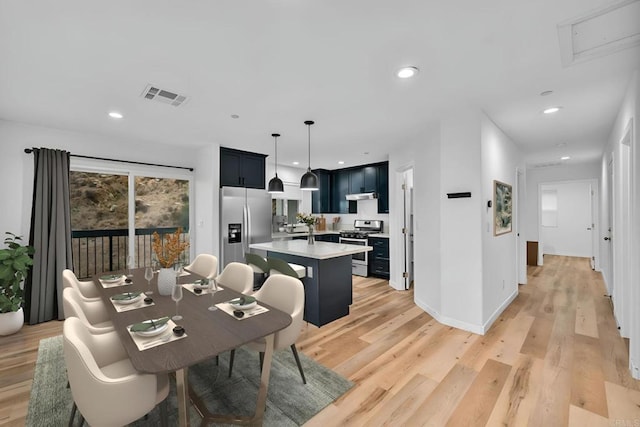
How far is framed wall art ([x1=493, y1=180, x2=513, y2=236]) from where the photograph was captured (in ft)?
11.6

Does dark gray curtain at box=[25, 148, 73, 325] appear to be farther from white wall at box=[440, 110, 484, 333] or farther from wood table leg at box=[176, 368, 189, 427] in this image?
white wall at box=[440, 110, 484, 333]

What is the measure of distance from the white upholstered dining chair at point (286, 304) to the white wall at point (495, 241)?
2.25 meters

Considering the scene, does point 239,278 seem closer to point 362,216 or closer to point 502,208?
point 502,208

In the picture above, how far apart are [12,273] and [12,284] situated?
0.14 m

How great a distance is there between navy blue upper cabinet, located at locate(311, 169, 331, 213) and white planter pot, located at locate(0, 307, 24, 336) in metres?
5.31

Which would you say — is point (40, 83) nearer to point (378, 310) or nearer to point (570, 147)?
point (378, 310)

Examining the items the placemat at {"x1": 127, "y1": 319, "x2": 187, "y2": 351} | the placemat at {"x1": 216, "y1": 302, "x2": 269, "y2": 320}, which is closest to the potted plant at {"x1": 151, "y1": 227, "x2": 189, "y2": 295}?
the placemat at {"x1": 216, "y1": 302, "x2": 269, "y2": 320}

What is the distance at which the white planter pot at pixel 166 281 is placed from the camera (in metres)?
2.27

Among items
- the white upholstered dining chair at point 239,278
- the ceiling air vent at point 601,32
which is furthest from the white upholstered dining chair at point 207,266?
the ceiling air vent at point 601,32

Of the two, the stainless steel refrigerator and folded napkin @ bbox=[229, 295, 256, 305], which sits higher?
the stainless steel refrigerator

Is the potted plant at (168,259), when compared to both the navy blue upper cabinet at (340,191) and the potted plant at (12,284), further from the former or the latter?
the navy blue upper cabinet at (340,191)

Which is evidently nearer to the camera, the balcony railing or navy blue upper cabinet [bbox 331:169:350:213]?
the balcony railing

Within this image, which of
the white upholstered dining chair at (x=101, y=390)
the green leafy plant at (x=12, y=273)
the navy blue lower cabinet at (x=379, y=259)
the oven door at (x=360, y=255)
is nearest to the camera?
the white upholstered dining chair at (x=101, y=390)

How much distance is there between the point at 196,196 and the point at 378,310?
3577 millimetres
